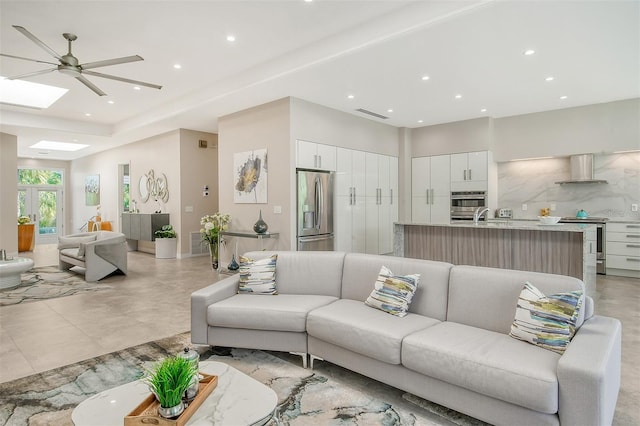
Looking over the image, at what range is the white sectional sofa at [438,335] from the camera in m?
1.77

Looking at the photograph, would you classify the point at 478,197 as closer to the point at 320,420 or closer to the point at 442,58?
the point at 442,58

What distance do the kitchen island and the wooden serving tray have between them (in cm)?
395

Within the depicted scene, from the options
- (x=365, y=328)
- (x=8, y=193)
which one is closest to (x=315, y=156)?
(x=365, y=328)

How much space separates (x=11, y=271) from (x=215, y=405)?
546 cm

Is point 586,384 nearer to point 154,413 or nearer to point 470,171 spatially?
point 154,413

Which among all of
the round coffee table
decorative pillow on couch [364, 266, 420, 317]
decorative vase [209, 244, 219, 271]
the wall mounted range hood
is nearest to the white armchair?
the round coffee table

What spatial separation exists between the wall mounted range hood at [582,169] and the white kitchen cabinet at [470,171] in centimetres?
142

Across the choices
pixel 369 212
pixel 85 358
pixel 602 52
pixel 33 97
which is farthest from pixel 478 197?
pixel 33 97

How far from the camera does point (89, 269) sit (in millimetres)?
5863

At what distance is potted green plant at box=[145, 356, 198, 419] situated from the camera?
154cm

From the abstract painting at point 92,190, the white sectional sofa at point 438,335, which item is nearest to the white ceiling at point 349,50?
the white sectional sofa at point 438,335

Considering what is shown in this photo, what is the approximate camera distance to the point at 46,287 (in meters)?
5.53

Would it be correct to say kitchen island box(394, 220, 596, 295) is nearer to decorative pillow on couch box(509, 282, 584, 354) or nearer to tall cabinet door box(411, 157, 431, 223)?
decorative pillow on couch box(509, 282, 584, 354)

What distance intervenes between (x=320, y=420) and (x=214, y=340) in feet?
4.02
